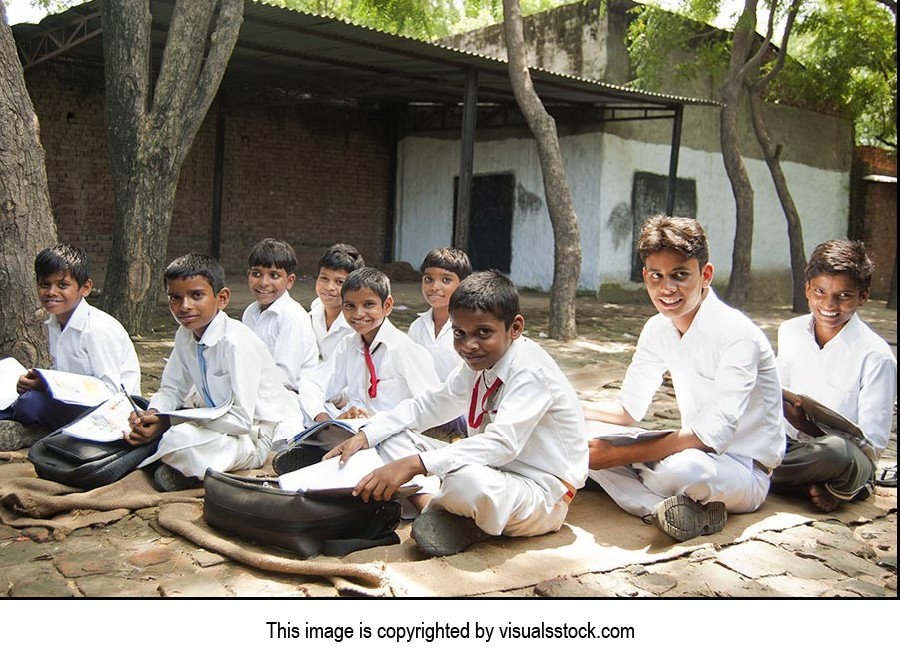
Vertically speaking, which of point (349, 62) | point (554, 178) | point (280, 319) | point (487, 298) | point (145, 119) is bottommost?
point (280, 319)

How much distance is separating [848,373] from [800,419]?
258mm

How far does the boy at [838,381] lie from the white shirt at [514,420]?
3.28 ft

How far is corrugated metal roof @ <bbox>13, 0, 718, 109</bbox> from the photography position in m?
8.80

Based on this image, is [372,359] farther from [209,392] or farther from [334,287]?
[334,287]

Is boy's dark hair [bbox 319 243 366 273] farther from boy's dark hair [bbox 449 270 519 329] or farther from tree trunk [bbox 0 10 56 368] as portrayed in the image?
boy's dark hair [bbox 449 270 519 329]

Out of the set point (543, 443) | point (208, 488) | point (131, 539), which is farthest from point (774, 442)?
point (131, 539)

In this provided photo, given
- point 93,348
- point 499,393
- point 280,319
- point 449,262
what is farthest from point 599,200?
point 499,393

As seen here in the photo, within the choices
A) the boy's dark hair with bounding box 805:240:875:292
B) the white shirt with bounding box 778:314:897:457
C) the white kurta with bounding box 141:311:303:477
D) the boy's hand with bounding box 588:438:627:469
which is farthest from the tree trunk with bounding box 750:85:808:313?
the white kurta with bounding box 141:311:303:477

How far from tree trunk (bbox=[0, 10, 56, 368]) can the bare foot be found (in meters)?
3.55

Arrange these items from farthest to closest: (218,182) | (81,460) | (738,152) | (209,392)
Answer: (218,182), (738,152), (209,392), (81,460)

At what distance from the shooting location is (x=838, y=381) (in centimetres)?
351

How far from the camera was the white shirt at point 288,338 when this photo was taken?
14.0 ft

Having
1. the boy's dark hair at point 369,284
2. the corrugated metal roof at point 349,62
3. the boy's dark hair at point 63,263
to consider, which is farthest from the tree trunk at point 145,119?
the boy's dark hair at point 369,284

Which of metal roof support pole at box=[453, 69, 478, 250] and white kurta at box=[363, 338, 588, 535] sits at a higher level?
metal roof support pole at box=[453, 69, 478, 250]
